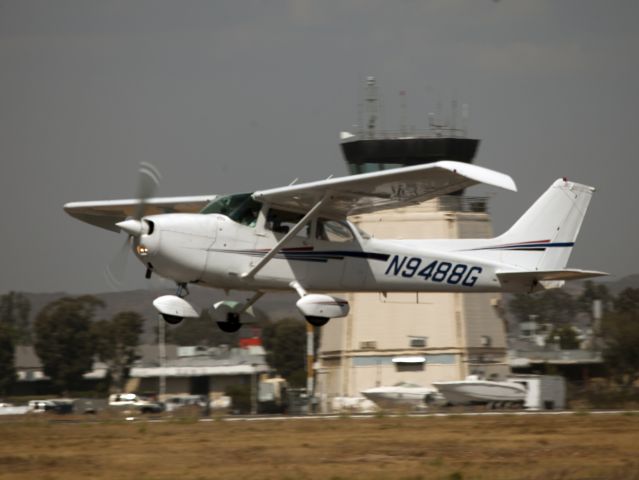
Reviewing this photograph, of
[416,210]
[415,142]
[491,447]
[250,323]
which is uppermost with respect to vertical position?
[415,142]

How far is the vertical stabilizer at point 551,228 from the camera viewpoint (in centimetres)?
1931

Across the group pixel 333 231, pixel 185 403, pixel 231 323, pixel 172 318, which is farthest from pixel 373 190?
pixel 185 403

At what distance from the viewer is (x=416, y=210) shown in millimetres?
30531

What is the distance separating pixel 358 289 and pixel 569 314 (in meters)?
85.6

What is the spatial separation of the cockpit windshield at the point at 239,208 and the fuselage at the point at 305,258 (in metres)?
0.08

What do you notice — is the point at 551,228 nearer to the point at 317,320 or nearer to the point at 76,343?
the point at 317,320

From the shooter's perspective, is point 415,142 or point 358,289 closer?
point 358,289

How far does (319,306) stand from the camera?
16.8m

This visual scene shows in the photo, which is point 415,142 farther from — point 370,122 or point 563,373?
point 563,373

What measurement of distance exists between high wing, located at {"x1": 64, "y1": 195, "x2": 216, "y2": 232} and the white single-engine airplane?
3 cm

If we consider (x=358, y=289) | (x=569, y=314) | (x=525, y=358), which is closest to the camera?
(x=358, y=289)

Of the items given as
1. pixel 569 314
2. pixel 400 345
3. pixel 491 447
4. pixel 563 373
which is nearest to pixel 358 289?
pixel 491 447

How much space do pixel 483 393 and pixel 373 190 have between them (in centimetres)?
1009

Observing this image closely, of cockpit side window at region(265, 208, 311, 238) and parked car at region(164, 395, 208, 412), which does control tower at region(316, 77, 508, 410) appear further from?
cockpit side window at region(265, 208, 311, 238)
